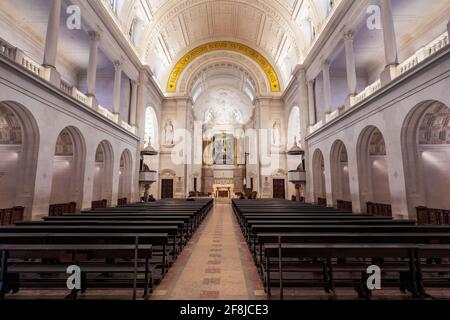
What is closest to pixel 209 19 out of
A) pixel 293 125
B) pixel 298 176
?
pixel 293 125

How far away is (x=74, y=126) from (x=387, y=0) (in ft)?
42.7

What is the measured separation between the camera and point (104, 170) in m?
13.2

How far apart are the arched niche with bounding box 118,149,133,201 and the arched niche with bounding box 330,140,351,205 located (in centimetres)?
1238

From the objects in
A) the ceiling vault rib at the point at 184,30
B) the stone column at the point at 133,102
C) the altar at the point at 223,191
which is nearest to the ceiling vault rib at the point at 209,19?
the ceiling vault rib at the point at 184,30

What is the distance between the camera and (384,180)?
38.1ft

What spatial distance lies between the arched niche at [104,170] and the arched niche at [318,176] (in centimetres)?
1234

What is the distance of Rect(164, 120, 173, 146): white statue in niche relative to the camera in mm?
23109

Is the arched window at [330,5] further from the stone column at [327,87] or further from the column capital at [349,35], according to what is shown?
the stone column at [327,87]

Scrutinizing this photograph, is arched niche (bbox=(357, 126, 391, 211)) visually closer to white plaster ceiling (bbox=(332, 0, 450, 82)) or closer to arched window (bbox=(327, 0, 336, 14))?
white plaster ceiling (bbox=(332, 0, 450, 82))

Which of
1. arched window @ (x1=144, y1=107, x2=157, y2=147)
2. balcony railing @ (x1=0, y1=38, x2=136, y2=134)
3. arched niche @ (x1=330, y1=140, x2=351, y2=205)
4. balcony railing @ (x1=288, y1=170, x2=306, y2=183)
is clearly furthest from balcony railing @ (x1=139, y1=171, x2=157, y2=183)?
arched niche @ (x1=330, y1=140, x2=351, y2=205)

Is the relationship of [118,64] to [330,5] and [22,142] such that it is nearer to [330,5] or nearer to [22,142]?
[22,142]

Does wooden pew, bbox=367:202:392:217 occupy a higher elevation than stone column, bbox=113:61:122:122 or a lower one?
lower

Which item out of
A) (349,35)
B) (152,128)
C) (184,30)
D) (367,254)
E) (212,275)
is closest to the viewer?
(367,254)

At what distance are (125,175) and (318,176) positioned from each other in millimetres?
12763
